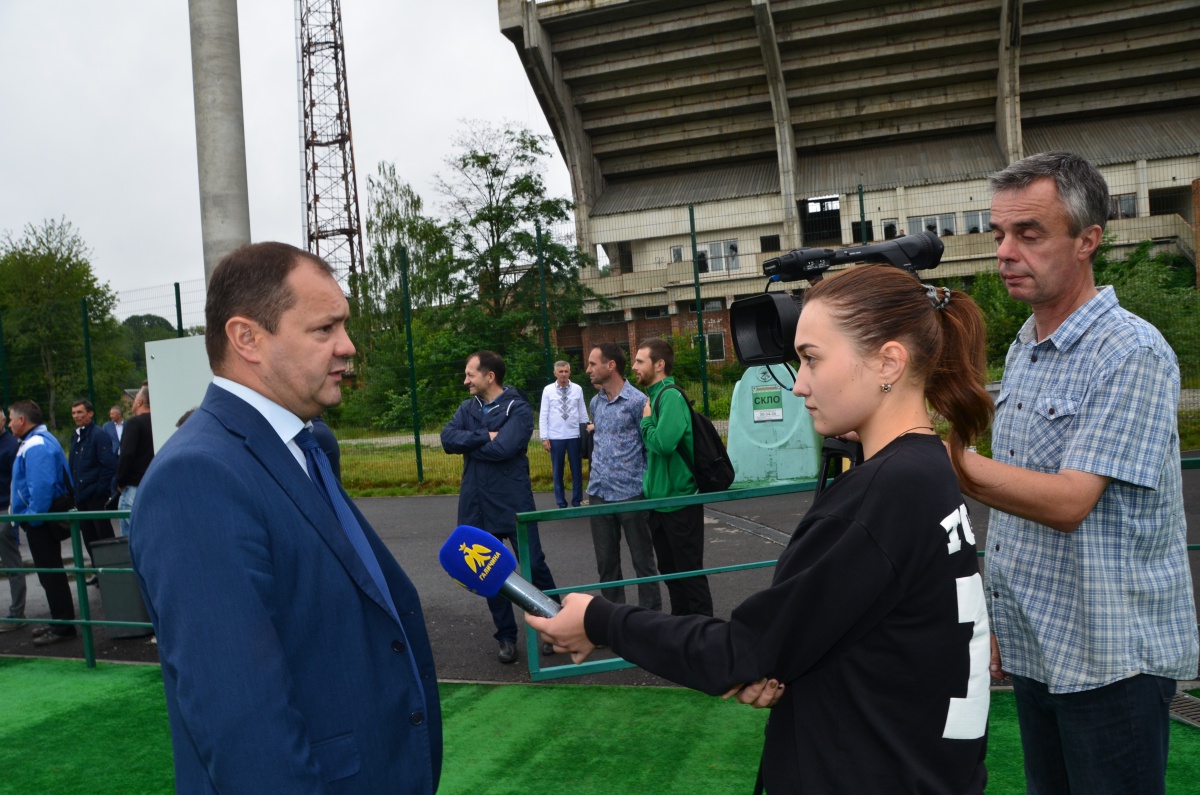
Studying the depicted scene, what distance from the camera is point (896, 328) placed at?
1.62 metres

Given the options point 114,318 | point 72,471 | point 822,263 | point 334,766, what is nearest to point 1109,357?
point 822,263

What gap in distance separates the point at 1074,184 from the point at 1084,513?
2.55 ft

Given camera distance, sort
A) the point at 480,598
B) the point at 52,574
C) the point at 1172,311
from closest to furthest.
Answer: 1. the point at 52,574
2. the point at 480,598
3. the point at 1172,311

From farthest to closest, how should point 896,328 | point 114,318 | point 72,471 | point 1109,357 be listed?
1. point 114,318
2. point 72,471
3. point 1109,357
4. point 896,328

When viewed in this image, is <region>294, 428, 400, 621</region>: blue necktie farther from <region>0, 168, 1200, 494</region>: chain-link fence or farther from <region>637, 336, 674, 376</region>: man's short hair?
<region>0, 168, 1200, 494</region>: chain-link fence

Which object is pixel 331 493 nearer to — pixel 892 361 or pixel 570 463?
pixel 892 361

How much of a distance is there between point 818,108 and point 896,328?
38403mm

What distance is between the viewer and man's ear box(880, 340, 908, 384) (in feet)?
5.27

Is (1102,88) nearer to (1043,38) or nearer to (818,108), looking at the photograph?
(1043,38)

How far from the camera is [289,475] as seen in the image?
1777 millimetres

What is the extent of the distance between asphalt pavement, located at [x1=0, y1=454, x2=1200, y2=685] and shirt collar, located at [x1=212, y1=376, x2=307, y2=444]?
4.10 m

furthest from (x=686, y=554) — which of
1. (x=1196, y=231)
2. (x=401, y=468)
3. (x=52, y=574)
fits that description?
(x=1196, y=231)

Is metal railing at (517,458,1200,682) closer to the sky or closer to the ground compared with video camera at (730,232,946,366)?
closer to the ground

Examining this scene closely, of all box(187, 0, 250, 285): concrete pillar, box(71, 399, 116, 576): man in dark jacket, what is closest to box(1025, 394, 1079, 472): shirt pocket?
box(187, 0, 250, 285): concrete pillar
